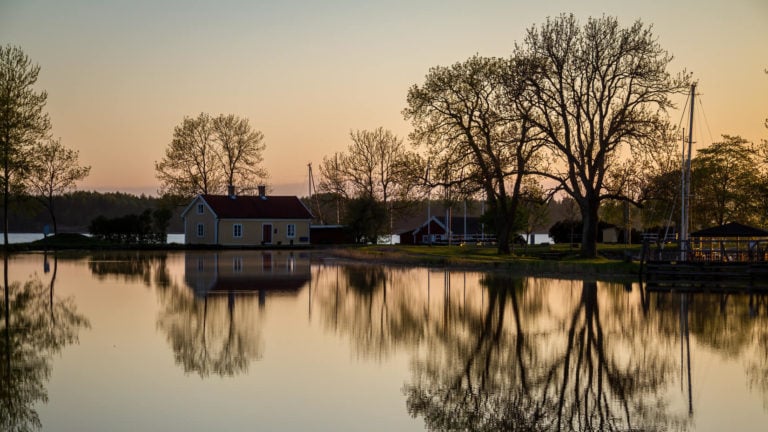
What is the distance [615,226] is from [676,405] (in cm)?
7239

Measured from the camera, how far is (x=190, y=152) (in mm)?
84062

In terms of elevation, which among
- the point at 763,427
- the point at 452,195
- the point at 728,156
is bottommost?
the point at 763,427

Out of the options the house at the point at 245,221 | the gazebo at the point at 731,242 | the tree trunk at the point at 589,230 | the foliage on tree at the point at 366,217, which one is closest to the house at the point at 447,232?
the foliage on tree at the point at 366,217

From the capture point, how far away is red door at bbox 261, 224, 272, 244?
76.9 metres

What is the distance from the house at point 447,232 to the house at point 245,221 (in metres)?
10.6

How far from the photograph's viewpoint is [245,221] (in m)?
75.8

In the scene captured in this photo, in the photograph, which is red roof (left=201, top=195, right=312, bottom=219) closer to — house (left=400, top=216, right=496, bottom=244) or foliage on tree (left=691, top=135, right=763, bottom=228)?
house (left=400, top=216, right=496, bottom=244)

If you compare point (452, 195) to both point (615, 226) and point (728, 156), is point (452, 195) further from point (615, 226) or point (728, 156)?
point (615, 226)

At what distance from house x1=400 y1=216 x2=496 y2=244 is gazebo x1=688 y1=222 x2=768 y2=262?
30096mm

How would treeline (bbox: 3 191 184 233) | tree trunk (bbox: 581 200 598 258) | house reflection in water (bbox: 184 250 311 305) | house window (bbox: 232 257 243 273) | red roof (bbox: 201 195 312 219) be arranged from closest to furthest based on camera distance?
house reflection in water (bbox: 184 250 311 305)
house window (bbox: 232 257 243 273)
tree trunk (bbox: 581 200 598 258)
red roof (bbox: 201 195 312 219)
treeline (bbox: 3 191 184 233)

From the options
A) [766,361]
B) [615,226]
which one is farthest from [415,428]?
[615,226]

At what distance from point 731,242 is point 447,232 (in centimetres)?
3721

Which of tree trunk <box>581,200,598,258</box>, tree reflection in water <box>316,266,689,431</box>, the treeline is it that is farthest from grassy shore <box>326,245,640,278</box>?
the treeline

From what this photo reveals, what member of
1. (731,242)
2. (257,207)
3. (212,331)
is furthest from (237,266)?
(257,207)
